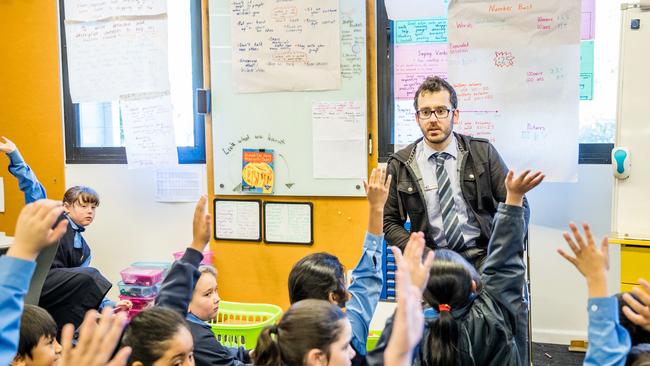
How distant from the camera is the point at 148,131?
3.65 m

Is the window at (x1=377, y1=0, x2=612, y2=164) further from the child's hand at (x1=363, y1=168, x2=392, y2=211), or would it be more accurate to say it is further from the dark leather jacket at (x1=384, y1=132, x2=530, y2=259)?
the child's hand at (x1=363, y1=168, x2=392, y2=211)

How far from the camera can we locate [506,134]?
305cm

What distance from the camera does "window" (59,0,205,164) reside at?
3664 mm

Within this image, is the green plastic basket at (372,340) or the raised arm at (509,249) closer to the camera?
the raised arm at (509,249)

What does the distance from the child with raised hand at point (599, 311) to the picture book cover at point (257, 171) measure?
2.36 metres

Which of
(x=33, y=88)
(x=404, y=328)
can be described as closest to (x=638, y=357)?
(x=404, y=328)

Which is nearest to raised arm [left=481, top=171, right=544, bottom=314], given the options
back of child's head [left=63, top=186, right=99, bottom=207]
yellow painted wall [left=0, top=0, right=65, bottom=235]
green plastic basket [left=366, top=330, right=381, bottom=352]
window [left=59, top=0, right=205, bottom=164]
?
green plastic basket [left=366, top=330, right=381, bottom=352]

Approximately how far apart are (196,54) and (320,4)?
0.90 metres

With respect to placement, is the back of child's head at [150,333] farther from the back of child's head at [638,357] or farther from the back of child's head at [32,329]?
the back of child's head at [638,357]

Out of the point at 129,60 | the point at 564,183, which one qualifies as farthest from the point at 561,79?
the point at 129,60

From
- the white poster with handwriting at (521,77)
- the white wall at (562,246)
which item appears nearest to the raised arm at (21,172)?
the white poster with handwriting at (521,77)

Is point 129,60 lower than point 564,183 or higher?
higher

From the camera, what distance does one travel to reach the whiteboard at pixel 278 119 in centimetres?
322

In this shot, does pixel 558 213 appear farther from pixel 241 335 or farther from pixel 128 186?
pixel 128 186
